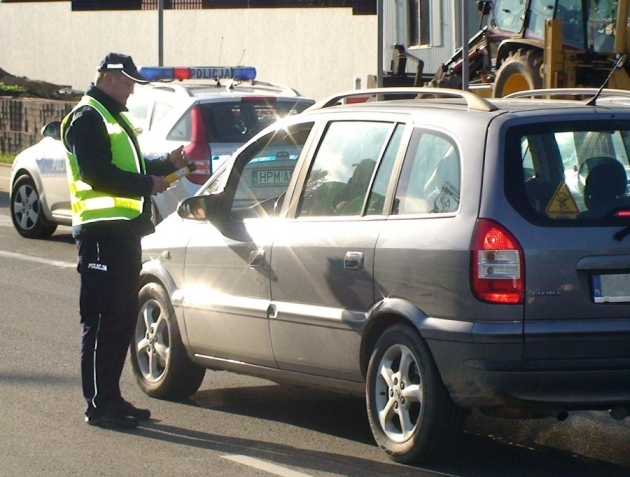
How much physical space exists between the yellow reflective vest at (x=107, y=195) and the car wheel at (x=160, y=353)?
0.84 meters

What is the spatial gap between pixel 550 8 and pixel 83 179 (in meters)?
13.5

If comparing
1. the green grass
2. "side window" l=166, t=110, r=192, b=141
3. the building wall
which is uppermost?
the building wall

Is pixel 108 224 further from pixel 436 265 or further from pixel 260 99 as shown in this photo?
pixel 260 99

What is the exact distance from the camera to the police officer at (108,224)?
667 cm

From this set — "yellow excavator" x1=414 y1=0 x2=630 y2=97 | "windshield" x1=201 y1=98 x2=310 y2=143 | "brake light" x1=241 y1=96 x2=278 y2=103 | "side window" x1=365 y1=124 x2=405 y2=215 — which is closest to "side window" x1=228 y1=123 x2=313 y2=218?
"side window" x1=365 y1=124 x2=405 y2=215

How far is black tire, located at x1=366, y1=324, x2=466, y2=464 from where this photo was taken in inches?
223

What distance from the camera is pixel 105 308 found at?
265 inches

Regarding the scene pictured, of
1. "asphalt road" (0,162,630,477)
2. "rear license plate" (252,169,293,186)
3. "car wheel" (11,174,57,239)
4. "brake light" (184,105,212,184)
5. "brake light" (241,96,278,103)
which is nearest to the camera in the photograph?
"asphalt road" (0,162,630,477)

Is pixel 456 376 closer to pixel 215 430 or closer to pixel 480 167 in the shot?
pixel 480 167

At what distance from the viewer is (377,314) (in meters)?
5.90

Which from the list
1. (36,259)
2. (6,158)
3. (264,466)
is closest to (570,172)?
(264,466)

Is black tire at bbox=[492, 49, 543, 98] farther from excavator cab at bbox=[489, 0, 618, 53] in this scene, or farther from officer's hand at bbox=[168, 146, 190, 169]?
officer's hand at bbox=[168, 146, 190, 169]

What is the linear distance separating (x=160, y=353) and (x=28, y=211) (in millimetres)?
7524

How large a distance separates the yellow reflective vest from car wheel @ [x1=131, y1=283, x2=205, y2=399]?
838 millimetres
